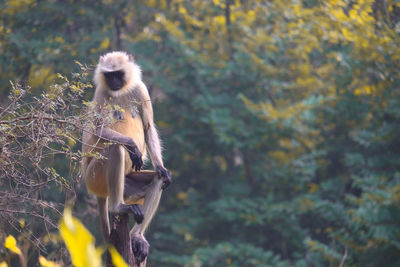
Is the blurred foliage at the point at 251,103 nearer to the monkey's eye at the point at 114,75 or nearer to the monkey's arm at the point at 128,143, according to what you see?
the monkey's eye at the point at 114,75

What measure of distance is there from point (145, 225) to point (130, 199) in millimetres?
291

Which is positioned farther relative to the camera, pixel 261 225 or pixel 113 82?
pixel 261 225

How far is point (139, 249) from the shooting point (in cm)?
366

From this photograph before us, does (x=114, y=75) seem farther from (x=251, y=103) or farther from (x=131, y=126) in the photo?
(x=251, y=103)

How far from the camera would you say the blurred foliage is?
7.57m

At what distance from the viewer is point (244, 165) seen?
989 cm

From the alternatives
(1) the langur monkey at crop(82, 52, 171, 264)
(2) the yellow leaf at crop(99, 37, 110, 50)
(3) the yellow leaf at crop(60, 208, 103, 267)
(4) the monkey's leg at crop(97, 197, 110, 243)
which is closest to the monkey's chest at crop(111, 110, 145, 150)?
(1) the langur monkey at crop(82, 52, 171, 264)

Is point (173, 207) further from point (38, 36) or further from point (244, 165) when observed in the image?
point (38, 36)

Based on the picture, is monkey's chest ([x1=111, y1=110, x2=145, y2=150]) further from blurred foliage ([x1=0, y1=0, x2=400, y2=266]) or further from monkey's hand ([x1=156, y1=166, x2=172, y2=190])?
blurred foliage ([x1=0, y1=0, x2=400, y2=266])

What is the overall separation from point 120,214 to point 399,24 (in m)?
4.89

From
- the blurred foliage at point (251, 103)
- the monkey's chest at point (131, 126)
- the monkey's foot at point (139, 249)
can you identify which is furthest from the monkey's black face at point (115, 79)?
the blurred foliage at point (251, 103)

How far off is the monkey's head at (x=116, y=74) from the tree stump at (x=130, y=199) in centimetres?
75

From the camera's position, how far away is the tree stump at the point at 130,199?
11.2 feet

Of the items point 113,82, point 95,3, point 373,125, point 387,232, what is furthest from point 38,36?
point 387,232
